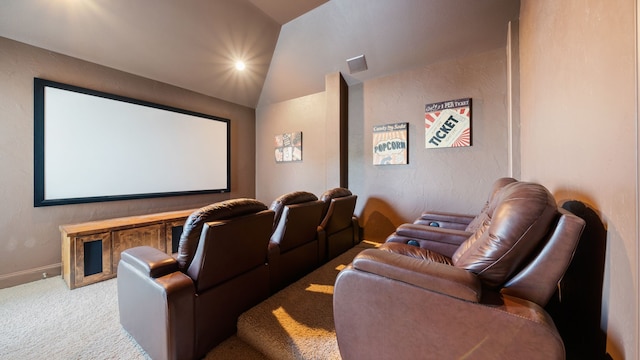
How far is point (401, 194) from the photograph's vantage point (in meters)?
3.67

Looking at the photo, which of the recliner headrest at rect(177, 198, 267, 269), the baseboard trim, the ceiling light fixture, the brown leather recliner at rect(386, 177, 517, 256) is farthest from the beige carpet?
the ceiling light fixture

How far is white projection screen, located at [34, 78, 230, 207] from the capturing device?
107 inches

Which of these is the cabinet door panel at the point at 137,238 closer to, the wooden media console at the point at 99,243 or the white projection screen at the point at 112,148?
Result: the wooden media console at the point at 99,243

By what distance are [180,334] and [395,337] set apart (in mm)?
1178

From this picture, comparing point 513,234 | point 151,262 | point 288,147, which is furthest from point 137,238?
point 513,234

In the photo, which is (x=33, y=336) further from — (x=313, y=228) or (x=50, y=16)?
(x=50, y=16)

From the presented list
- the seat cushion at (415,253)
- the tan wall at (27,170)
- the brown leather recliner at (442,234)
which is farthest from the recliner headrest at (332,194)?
the tan wall at (27,170)

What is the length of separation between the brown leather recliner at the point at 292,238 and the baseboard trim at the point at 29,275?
2832 millimetres

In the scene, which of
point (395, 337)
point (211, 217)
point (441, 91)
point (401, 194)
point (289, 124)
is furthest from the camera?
point (289, 124)

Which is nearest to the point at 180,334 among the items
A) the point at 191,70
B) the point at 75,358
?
the point at 75,358

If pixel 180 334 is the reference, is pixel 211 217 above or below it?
above

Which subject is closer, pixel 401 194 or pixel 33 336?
pixel 33 336

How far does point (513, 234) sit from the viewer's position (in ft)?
3.11

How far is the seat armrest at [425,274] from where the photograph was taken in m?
0.92
